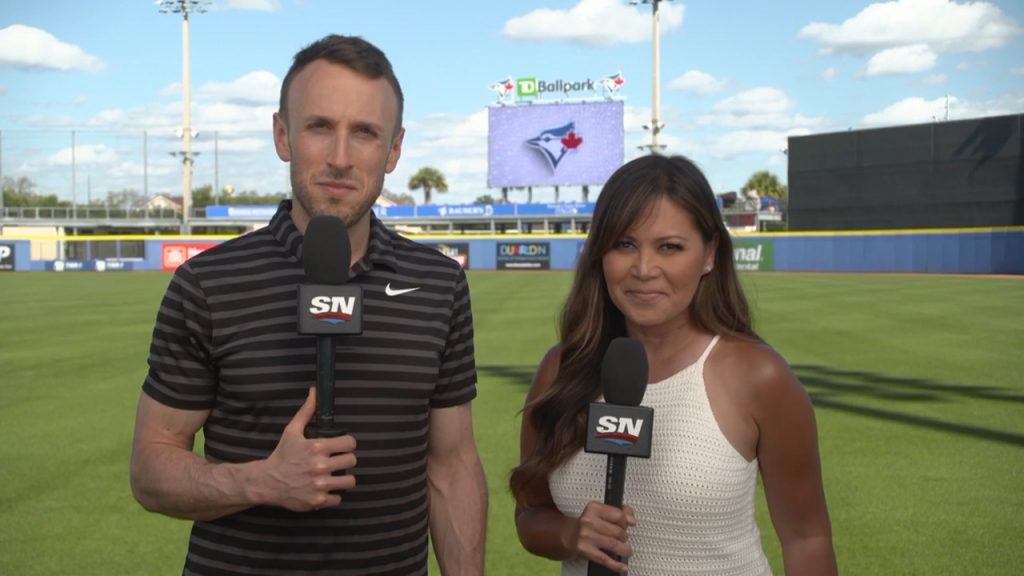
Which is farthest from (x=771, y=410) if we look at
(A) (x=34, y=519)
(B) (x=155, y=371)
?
(A) (x=34, y=519)

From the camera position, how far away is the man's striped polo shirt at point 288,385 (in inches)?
99.9

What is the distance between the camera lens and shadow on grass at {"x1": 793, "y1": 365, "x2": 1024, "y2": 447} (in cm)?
955

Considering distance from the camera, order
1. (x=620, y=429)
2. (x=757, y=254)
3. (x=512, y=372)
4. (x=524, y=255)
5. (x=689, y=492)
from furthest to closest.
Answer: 1. (x=524, y=255)
2. (x=757, y=254)
3. (x=512, y=372)
4. (x=689, y=492)
5. (x=620, y=429)

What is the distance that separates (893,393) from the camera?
11.6 metres

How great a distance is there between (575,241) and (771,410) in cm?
4979

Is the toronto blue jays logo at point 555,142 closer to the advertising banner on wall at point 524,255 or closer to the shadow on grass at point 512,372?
the advertising banner on wall at point 524,255

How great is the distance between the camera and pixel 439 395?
2826 mm

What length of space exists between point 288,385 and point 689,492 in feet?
3.40

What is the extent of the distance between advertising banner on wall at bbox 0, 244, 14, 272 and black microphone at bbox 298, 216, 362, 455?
5684 cm

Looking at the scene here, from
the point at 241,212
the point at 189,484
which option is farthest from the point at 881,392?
the point at 241,212

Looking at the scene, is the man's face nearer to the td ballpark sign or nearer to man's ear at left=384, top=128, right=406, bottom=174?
man's ear at left=384, top=128, right=406, bottom=174

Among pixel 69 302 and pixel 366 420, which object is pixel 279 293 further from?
pixel 69 302

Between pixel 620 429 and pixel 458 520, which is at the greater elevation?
pixel 620 429

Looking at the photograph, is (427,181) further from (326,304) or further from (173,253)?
(326,304)
